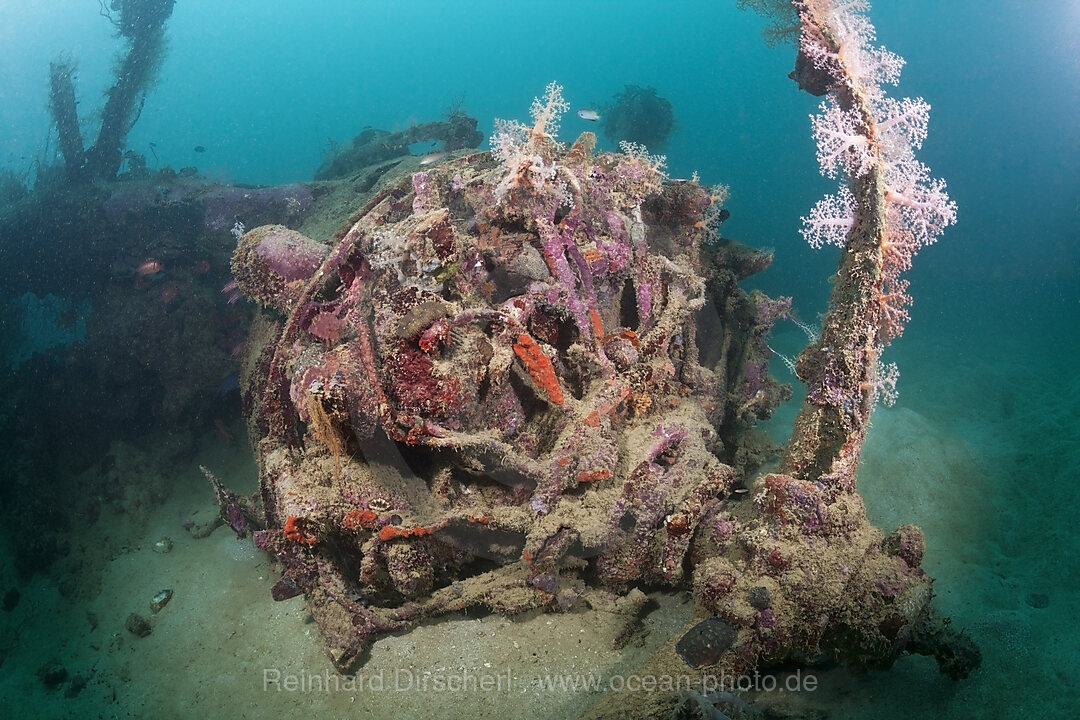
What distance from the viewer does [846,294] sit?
8.88 feet

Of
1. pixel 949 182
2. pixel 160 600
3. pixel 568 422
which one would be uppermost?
pixel 949 182

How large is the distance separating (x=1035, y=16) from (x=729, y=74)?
139 ft

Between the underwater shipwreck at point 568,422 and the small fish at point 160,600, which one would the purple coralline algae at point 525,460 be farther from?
the small fish at point 160,600

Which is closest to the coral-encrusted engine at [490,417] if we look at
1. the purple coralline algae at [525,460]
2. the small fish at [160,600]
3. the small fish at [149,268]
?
the purple coralline algae at [525,460]

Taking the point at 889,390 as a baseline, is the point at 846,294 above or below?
above

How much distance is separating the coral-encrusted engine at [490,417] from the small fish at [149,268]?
5091 mm

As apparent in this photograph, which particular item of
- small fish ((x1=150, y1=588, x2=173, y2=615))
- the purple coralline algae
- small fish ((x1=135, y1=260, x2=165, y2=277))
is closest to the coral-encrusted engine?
the purple coralline algae

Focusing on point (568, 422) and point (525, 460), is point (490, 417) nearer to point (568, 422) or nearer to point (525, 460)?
point (525, 460)

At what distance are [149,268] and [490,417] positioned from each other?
7184mm

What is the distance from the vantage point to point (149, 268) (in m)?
7.46

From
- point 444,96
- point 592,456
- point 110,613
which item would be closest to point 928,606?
point 592,456

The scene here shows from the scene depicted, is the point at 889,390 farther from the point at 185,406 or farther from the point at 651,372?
the point at 185,406

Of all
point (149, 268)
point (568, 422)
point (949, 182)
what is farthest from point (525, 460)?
point (949, 182)

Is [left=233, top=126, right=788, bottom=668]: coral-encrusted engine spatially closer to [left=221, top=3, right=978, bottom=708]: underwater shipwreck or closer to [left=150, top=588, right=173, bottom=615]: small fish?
[left=221, top=3, right=978, bottom=708]: underwater shipwreck
